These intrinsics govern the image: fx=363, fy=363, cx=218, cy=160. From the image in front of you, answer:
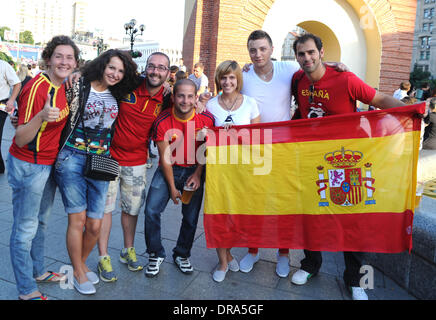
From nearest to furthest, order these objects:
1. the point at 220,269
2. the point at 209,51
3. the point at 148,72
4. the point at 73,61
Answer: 1. the point at 73,61
2. the point at 148,72
3. the point at 220,269
4. the point at 209,51

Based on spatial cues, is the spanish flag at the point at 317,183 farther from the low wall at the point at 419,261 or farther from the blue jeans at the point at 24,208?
the blue jeans at the point at 24,208

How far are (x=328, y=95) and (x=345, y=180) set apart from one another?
771mm

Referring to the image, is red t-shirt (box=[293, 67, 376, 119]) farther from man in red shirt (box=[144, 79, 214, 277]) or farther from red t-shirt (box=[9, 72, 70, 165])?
red t-shirt (box=[9, 72, 70, 165])

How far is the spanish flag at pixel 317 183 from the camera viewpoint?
3102 millimetres

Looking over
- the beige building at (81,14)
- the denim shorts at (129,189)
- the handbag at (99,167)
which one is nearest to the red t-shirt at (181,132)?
the denim shorts at (129,189)

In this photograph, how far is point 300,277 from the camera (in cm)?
339

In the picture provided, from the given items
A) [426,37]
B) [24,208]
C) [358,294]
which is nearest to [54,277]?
[24,208]

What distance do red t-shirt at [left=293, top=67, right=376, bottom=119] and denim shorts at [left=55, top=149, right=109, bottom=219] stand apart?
→ 1.99 m

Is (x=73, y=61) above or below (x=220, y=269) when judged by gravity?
above

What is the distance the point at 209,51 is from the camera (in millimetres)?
11695

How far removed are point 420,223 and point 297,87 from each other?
1651mm

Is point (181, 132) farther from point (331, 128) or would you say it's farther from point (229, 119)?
point (331, 128)

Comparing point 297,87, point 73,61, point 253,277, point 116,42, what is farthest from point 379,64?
point 116,42
